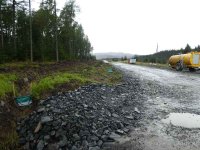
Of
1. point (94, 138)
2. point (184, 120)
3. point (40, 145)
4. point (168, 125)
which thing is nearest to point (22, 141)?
point (40, 145)

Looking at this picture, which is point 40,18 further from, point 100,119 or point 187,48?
point 187,48

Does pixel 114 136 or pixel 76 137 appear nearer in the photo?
pixel 76 137

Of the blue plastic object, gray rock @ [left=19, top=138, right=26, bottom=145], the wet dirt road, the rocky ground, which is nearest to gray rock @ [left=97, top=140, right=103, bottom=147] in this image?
the rocky ground

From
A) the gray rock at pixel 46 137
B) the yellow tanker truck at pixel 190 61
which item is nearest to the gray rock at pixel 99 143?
the gray rock at pixel 46 137

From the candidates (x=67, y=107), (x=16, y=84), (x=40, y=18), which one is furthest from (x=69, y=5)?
(x=67, y=107)

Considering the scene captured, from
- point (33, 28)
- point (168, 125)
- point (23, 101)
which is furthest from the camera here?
point (33, 28)

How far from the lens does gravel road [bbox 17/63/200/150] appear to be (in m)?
6.30

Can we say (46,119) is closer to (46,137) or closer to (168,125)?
(46,137)

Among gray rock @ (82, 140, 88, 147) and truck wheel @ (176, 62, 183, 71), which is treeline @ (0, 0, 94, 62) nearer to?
truck wheel @ (176, 62, 183, 71)

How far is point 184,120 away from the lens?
26.5 ft

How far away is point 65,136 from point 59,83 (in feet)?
15.1

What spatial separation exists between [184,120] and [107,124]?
2.66m

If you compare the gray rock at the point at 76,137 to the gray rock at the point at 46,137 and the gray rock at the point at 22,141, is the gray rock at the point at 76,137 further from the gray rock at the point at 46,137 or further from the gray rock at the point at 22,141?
the gray rock at the point at 22,141

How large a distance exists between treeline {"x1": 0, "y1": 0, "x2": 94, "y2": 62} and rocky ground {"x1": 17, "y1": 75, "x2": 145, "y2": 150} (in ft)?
67.1
